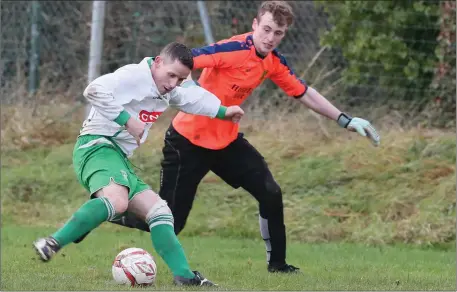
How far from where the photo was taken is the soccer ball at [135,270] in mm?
6215

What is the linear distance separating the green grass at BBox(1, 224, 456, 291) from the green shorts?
65 centimetres

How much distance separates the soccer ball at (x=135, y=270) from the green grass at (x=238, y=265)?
99 mm

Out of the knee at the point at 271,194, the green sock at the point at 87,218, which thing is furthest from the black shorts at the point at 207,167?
the green sock at the point at 87,218

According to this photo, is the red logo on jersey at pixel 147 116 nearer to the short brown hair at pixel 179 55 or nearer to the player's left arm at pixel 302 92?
the short brown hair at pixel 179 55

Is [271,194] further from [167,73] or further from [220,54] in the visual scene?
[167,73]

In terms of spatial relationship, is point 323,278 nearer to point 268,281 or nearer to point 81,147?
point 268,281

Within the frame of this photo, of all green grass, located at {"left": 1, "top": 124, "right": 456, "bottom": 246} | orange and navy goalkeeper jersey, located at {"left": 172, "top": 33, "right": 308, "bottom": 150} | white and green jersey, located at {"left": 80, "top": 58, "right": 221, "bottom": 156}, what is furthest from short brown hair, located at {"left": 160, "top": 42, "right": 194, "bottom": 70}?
green grass, located at {"left": 1, "top": 124, "right": 456, "bottom": 246}

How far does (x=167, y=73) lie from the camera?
6230 millimetres

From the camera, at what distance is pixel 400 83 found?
1317 centimetres

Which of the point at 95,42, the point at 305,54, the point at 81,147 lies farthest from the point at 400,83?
the point at 81,147

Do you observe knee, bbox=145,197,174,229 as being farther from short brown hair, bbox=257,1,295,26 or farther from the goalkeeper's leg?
short brown hair, bbox=257,1,295,26

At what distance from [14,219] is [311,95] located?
5.03m

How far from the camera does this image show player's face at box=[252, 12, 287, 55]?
7160 millimetres

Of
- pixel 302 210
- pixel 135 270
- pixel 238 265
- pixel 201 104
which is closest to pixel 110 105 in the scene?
pixel 201 104
